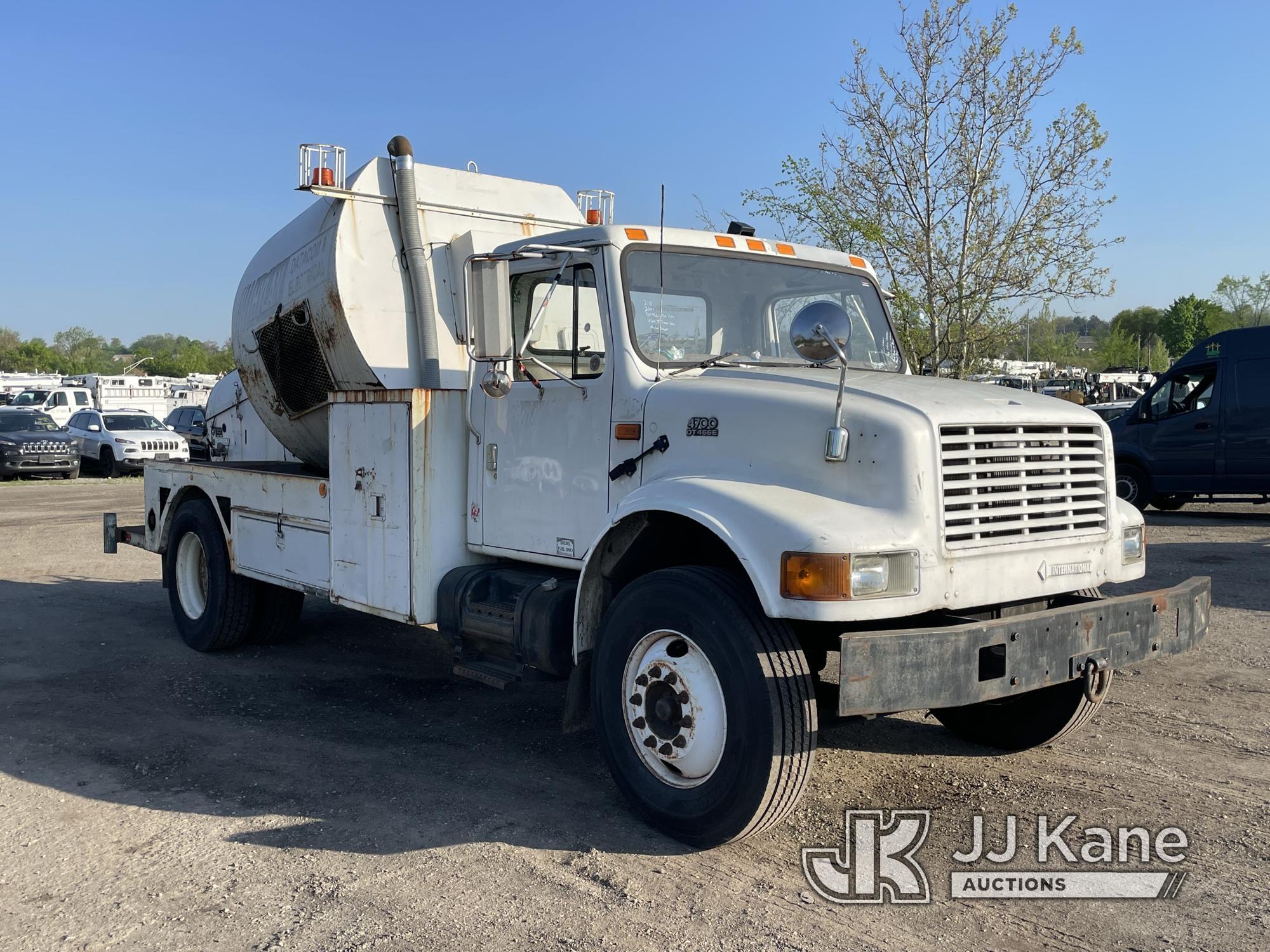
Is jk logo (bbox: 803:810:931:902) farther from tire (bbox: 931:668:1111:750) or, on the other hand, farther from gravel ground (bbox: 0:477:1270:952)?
tire (bbox: 931:668:1111:750)

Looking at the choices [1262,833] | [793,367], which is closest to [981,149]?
[793,367]

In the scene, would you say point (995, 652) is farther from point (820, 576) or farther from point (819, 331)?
point (819, 331)

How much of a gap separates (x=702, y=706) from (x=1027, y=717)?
2.02 m

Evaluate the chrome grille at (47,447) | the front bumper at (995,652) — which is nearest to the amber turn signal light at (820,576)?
the front bumper at (995,652)

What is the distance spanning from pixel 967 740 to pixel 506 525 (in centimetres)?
259

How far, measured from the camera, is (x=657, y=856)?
4.17 m

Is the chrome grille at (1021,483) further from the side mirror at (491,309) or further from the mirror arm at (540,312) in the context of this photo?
the side mirror at (491,309)

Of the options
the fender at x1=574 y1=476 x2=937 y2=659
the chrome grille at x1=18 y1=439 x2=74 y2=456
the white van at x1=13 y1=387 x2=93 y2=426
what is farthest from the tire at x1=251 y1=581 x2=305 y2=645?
the white van at x1=13 y1=387 x2=93 y2=426

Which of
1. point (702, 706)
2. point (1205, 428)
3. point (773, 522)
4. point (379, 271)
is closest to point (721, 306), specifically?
point (773, 522)

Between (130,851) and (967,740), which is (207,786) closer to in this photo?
(130,851)

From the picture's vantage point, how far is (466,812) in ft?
15.1

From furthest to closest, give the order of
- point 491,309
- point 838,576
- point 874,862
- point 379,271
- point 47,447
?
point 47,447 → point 379,271 → point 491,309 → point 874,862 → point 838,576

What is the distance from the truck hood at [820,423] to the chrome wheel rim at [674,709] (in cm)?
74

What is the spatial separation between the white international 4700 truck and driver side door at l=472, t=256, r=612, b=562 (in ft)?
0.05
